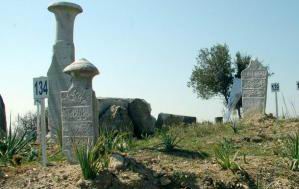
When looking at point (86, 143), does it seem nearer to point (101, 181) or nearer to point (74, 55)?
point (101, 181)

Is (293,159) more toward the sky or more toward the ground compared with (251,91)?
more toward the ground

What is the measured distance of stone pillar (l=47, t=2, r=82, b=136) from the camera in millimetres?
15617

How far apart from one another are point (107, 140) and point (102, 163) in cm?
170

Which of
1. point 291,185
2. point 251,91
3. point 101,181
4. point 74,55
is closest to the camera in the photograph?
point 101,181

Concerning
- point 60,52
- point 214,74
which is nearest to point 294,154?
point 60,52

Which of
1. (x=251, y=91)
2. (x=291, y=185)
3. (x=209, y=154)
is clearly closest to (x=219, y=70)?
(x=251, y=91)

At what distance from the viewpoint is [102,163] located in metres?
7.97

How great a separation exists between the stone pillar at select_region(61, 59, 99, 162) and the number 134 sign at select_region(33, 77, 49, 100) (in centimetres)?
60

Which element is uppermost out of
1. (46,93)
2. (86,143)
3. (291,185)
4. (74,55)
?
(74,55)

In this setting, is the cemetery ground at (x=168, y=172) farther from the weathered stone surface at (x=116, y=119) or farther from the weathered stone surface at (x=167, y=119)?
the weathered stone surface at (x=167, y=119)

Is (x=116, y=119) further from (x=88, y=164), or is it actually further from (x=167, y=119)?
(x=88, y=164)

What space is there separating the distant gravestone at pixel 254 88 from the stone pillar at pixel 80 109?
908cm

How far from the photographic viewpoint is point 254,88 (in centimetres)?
1758

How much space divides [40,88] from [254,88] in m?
10.1
